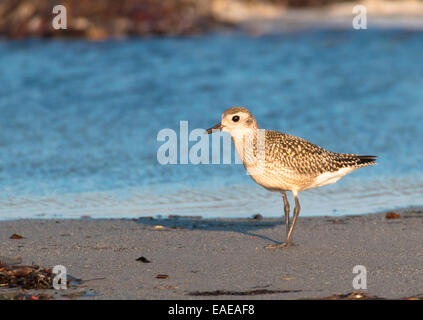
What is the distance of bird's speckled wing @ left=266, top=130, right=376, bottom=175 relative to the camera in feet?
26.3

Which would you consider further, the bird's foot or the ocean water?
the ocean water

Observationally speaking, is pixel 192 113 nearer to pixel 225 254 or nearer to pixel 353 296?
pixel 225 254

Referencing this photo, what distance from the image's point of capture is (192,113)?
47.9 ft

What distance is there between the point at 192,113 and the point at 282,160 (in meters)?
6.72

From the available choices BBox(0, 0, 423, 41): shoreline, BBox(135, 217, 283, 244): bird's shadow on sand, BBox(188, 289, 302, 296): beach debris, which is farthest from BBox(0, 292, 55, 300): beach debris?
BBox(0, 0, 423, 41): shoreline

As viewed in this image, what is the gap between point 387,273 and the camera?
21.9 ft

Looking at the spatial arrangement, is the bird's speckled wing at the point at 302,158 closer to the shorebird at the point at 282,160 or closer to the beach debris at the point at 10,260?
the shorebird at the point at 282,160

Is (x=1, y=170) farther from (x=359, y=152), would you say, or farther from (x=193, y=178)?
(x=359, y=152)

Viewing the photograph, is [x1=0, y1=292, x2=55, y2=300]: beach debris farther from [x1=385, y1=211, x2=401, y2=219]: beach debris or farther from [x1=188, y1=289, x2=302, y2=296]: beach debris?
[x1=385, y1=211, x2=401, y2=219]: beach debris

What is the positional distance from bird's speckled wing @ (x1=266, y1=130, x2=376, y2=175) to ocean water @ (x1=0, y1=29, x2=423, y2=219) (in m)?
→ 1.24

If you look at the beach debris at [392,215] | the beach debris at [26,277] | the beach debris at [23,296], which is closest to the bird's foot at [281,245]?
the beach debris at [392,215]

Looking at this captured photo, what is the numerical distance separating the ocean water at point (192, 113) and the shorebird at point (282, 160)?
1.24 m

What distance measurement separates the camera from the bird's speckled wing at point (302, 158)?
8031mm

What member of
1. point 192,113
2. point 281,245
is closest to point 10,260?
point 281,245
